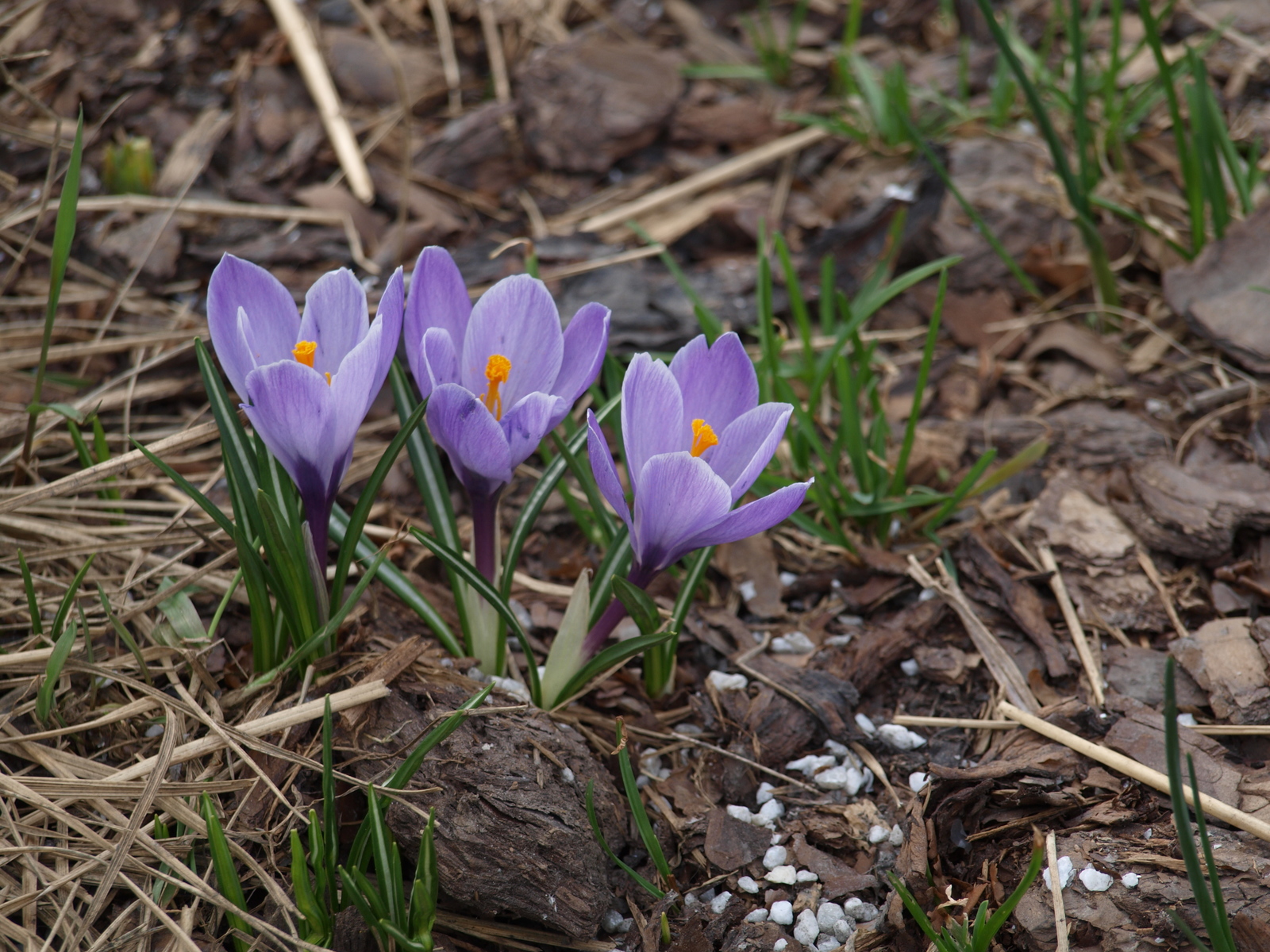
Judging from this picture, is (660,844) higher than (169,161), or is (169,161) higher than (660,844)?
(169,161)

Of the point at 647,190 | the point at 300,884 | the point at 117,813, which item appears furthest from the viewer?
the point at 647,190

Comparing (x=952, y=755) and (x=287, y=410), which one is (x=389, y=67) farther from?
(x=952, y=755)

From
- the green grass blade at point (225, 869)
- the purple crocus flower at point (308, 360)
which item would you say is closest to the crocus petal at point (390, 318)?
the purple crocus flower at point (308, 360)

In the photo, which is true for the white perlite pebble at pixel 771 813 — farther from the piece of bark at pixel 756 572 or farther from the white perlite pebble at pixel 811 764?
the piece of bark at pixel 756 572

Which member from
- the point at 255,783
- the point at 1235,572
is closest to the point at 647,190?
the point at 1235,572

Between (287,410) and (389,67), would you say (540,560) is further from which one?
(389,67)

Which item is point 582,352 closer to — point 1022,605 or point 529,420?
point 529,420

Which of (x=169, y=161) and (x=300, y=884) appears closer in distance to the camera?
(x=300, y=884)

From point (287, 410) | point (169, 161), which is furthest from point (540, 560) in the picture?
point (169, 161)

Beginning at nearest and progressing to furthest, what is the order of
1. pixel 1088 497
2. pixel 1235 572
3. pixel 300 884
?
pixel 300 884
pixel 1235 572
pixel 1088 497

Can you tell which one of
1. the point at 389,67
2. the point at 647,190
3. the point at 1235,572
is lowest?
the point at 1235,572
